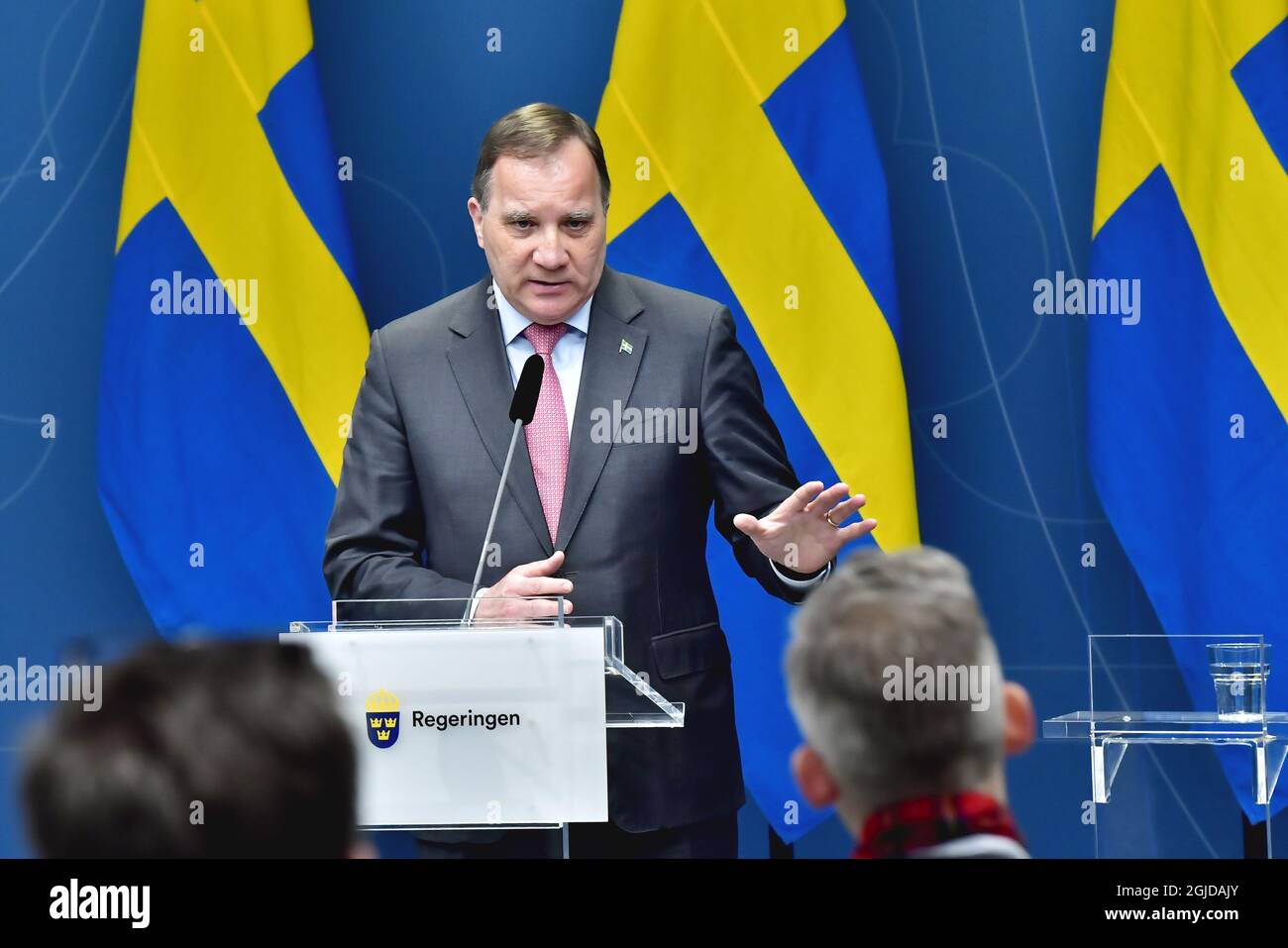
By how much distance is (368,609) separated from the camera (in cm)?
249

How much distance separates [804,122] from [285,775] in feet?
12.1

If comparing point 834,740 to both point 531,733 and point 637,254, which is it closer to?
point 531,733

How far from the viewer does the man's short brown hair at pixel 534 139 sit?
3.18 meters

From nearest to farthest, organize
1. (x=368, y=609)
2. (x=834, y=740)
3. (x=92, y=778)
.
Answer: (x=92, y=778) → (x=834, y=740) → (x=368, y=609)

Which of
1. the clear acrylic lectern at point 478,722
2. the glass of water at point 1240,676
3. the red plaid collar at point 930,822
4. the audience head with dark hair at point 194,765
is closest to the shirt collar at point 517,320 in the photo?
the clear acrylic lectern at point 478,722

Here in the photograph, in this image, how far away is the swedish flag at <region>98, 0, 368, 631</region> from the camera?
14.2ft

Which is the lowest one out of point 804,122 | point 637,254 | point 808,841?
point 808,841

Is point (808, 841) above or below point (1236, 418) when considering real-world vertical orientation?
below

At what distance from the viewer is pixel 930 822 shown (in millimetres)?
1227

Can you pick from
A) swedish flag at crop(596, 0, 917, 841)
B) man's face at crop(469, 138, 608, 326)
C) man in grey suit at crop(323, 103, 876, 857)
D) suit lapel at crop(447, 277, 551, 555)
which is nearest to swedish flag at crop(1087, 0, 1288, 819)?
swedish flag at crop(596, 0, 917, 841)

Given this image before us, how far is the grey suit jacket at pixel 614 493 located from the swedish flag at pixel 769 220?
112 centimetres

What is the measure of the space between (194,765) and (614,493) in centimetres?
216

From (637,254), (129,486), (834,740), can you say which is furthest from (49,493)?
(834,740)

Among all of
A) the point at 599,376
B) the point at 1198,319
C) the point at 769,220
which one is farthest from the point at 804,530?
the point at 1198,319
